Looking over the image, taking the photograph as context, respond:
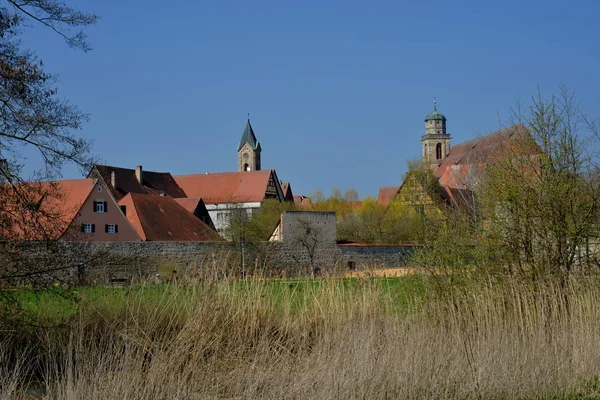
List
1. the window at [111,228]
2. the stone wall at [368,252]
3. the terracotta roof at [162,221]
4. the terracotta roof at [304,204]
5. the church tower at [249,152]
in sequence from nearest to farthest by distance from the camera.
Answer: the window at [111,228]
the terracotta roof at [162,221]
the stone wall at [368,252]
the terracotta roof at [304,204]
the church tower at [249,152]

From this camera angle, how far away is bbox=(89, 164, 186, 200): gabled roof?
63000 millimetres

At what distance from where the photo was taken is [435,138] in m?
132

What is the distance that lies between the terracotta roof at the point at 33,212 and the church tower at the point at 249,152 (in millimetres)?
114756

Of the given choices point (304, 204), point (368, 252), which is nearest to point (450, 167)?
point (304, 204)

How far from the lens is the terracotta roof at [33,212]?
389 inches

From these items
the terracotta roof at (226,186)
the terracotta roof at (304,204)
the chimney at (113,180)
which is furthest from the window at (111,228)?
the terracotta roof at (226,186)

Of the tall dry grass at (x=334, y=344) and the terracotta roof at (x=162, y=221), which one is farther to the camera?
the terracotta roof at (x=162, y=221)

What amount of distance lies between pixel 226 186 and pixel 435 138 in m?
52.8

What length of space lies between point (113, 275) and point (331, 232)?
30647 millimetres

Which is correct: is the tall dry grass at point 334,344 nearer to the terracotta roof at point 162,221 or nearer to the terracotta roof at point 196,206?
the terracotta roof at point 162,221

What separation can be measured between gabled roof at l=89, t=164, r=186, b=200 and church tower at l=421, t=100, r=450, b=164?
59190 mm

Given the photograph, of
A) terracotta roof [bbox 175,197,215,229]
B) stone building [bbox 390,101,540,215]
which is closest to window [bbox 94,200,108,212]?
stone building [bbox 390,101,540,215]

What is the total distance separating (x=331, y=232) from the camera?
42.2 meters

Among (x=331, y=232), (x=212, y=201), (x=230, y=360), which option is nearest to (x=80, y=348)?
(x=230, y=360)
